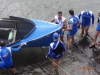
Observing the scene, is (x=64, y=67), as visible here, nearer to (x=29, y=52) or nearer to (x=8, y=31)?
Answer: (x=29, y=52)

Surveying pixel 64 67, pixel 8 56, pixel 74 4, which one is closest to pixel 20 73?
pixel 8 56

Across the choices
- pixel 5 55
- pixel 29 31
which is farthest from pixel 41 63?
pixel 5 55

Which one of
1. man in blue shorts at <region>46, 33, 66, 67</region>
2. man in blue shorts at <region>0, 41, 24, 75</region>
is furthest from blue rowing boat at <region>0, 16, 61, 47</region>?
man in blue shorts at <region>46, 33, 66, 67</region>

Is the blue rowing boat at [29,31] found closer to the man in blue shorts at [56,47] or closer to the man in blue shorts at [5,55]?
the man in blue shorts at [5,55]

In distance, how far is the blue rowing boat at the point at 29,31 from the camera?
31.6 ft

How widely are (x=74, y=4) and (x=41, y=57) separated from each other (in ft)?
25.1

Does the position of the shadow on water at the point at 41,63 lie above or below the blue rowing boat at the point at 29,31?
below

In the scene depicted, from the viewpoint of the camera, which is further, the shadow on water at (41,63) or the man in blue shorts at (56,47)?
the shadow on water at (41,63)

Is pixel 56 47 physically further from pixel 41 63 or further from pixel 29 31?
pixel 29 31

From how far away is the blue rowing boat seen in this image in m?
9.62

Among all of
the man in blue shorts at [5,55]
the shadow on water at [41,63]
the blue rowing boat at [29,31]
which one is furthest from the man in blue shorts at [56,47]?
the man in blue shorts at [5,55]

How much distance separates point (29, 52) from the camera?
10.8 meters

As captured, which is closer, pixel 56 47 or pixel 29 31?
pixel 56 47

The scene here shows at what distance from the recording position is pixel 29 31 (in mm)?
10852
